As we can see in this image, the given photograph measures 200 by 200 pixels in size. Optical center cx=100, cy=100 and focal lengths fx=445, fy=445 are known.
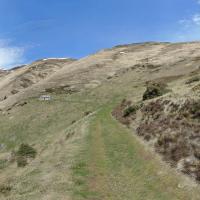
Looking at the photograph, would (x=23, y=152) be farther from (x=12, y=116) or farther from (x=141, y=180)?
(x=12, y=116)

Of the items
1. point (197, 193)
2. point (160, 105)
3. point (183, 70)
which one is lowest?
point (197, 193)

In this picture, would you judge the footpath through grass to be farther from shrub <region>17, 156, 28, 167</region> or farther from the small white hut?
the small white hut

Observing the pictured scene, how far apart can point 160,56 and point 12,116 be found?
224 feet

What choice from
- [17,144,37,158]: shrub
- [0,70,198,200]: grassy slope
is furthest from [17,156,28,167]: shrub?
[17,144,37,158]: shrub

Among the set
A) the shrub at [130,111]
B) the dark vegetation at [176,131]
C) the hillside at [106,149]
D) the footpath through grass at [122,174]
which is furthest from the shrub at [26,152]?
the shrub at [130,111]

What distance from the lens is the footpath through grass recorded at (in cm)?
2684

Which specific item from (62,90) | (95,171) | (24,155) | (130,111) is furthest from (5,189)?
(62,90)

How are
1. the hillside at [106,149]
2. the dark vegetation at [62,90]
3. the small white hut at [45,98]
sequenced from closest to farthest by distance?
the hillside at [106,149], the small white hut at [45,98], the dark vegetation at [62,90]

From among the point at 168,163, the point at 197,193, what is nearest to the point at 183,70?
the point at 168,163

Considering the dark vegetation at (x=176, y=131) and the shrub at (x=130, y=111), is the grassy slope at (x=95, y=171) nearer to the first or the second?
the dark vegetation at (x=176, y=131)

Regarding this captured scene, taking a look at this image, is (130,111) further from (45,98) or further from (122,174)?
(45,98)

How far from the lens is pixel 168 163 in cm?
3278

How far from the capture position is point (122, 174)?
32125 mm

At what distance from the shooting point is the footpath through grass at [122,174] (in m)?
26.8
